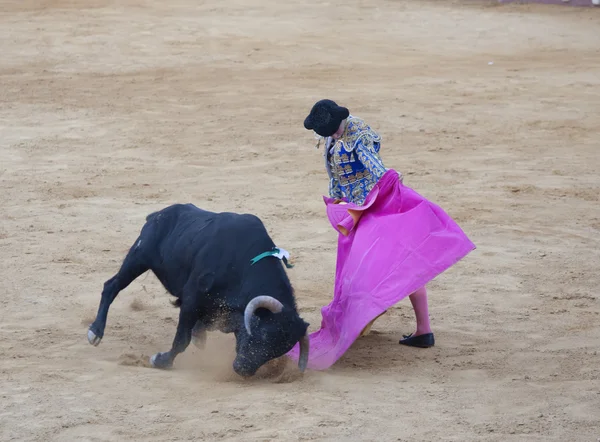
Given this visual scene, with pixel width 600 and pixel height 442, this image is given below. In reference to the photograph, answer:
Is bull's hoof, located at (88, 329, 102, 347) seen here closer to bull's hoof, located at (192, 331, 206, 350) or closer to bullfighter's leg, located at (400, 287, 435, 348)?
bull's hoof, located at (192, 331, 206, 350)

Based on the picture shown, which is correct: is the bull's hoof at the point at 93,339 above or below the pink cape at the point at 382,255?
below

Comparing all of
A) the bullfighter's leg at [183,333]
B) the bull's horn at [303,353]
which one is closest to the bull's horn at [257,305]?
the bull's horn at [303,353]

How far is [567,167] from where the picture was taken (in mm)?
9742

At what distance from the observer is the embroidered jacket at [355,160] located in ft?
18.3

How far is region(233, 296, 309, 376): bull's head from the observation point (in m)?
4.97

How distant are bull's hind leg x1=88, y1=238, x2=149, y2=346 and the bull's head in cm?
86

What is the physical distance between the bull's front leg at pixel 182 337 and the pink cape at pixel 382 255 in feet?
1.81

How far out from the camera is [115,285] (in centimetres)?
574

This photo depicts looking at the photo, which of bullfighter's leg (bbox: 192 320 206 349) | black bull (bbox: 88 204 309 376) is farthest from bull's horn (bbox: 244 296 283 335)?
bullfighter's leg (bbox: 192 320 206 349)

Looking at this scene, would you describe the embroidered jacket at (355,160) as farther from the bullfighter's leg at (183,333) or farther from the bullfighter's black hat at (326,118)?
the bullfighter's leg at (183,333)

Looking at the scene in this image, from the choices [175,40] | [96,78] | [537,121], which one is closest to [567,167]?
[537,121]

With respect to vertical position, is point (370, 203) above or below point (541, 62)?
above

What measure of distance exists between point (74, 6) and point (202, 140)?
7.25 metres

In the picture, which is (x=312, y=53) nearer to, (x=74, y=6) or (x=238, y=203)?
(x=74, y=6)
